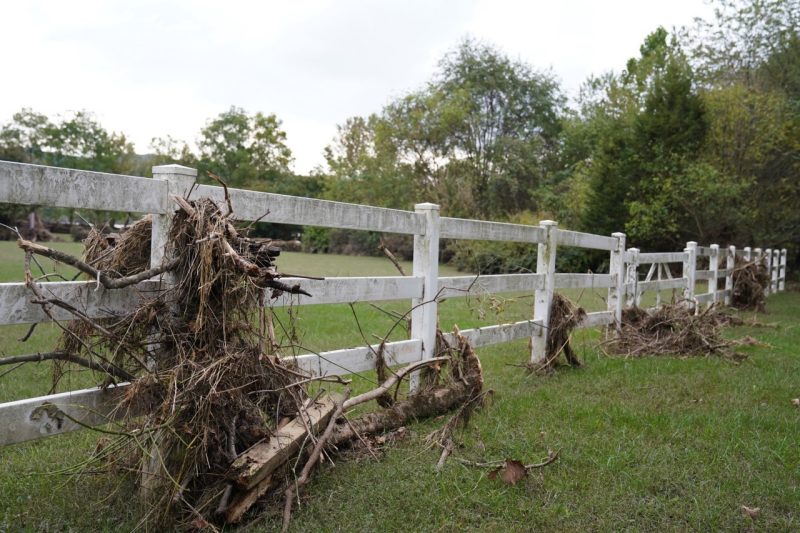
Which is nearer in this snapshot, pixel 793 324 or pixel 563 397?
pixel 563 397

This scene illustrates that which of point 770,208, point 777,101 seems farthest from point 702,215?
point 777,101

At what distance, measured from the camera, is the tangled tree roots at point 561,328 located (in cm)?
666

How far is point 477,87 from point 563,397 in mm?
33152

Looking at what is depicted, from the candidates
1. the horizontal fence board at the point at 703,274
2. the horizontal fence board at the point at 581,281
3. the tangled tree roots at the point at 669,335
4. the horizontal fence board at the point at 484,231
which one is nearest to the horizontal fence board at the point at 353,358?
the horizontal fence board at the point at 484,231

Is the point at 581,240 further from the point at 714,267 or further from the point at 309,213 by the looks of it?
the point at 714,267

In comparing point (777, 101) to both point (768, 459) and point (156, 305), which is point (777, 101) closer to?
point (768, 459)

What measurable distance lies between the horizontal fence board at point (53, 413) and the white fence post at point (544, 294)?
4470 mm

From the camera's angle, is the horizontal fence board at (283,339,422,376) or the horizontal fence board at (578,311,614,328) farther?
the horizontal fence board at (578,311,614,328)

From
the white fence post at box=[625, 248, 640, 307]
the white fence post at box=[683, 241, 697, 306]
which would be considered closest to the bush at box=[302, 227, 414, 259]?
the white fence post at box=[683, 241, 697, 306]

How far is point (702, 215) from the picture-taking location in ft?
73.2

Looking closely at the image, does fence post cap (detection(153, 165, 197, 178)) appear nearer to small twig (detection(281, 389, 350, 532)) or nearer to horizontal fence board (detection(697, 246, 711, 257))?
small twig (detection(281, 389, 350, 532))

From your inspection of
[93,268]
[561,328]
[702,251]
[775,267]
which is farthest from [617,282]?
[775,267]

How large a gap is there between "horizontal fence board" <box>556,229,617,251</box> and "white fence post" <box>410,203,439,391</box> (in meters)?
2.36

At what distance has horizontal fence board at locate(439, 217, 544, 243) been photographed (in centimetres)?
534
